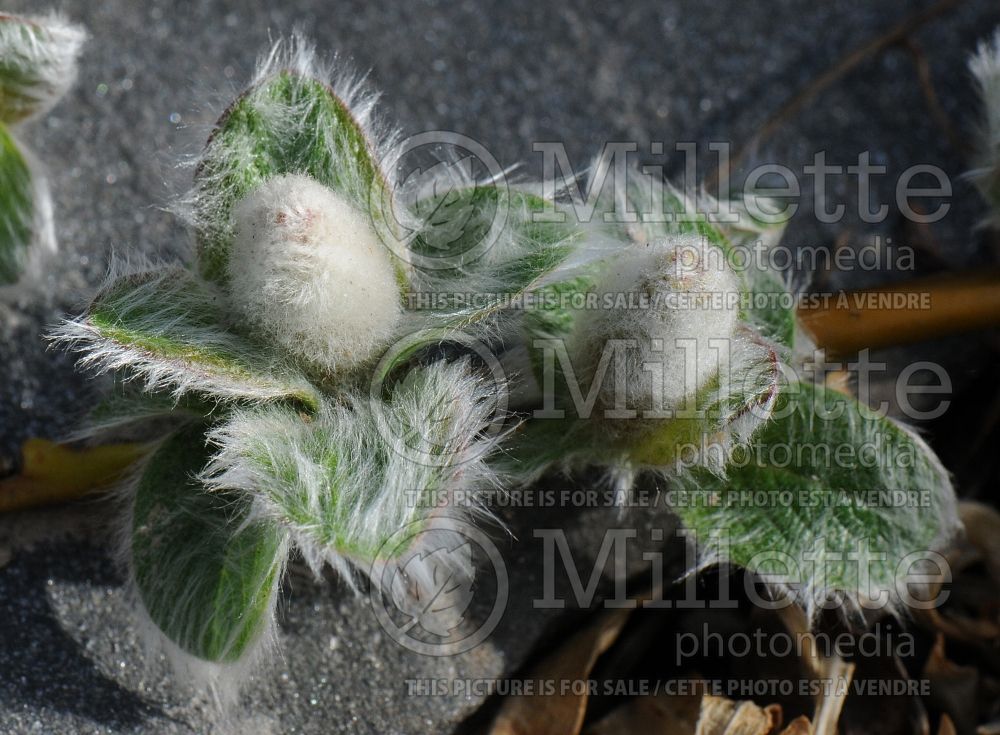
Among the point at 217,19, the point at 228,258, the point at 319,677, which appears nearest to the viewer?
Answer: the point at 228,258

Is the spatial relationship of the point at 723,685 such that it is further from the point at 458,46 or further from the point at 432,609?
the point at 458,46

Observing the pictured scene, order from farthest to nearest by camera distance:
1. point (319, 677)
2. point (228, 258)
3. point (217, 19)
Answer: point (217, 19) < point (319, 677) < point (228, 258)

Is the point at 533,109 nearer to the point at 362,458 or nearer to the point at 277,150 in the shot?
the point at 277,150

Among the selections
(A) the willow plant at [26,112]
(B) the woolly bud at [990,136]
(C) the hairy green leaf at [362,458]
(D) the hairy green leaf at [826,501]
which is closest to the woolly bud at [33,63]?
(A) the willow plant at [26,112]

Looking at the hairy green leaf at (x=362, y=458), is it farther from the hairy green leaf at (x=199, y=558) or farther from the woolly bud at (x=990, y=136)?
the woolly bud at (x=990, y=136)

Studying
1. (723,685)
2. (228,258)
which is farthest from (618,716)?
(228,258)

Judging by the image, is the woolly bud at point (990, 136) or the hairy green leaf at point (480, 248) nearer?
the hairy green leaf at point (480, 248)

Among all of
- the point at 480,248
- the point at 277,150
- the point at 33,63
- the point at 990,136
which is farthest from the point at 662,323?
the point at 33,63
